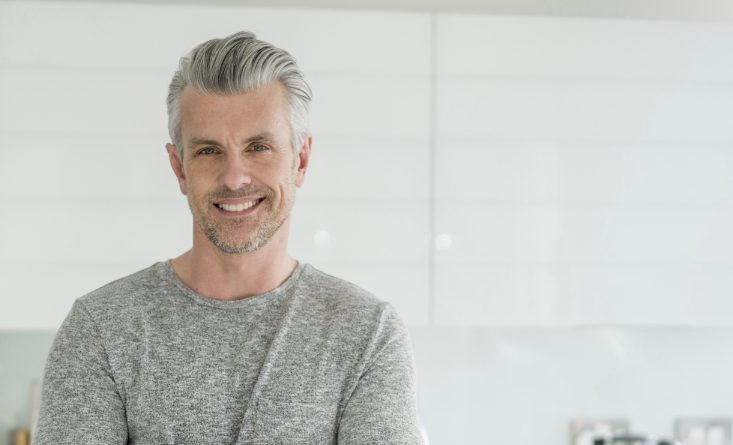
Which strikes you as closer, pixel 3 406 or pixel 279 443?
pixel 279 443

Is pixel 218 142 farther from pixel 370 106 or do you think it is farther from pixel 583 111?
pixel 583 111

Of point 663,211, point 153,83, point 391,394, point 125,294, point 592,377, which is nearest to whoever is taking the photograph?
point 391,394

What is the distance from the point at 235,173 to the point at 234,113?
0.28 ft

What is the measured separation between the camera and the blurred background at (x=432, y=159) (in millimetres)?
2855

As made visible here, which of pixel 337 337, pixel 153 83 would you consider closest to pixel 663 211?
pixel 153 83

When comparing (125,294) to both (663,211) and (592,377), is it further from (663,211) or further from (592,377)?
(592,377)

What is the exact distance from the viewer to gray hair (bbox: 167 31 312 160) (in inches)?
51.5

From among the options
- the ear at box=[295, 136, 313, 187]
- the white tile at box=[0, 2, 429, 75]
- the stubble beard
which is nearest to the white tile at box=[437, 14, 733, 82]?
the white tile at box=[0, 2, 429, 75]

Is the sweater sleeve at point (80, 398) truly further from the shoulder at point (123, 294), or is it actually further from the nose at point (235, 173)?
the nose at point (235, 173)

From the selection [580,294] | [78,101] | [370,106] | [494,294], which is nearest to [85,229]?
[78,101]

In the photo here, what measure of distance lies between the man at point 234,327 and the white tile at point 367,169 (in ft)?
4.89

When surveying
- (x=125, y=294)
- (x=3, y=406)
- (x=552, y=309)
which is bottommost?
(x=3, y=406)

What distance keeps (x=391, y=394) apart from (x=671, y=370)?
261 centimetres

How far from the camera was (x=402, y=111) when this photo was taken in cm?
296
